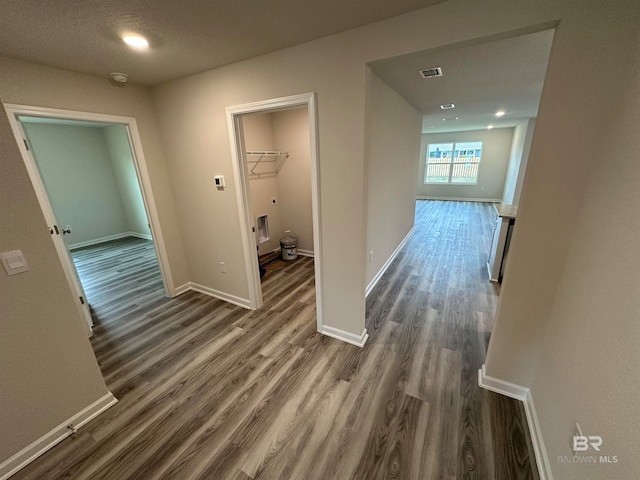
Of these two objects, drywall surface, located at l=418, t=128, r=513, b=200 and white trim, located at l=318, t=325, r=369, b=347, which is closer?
white trim, located at l=318, t=325, r=369, b=347

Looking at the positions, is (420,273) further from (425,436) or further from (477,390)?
(425,436)

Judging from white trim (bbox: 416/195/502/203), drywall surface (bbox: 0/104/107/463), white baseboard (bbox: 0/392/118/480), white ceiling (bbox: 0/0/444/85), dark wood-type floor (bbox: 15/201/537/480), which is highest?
white ceiling (bbox: 0/0/444/85)

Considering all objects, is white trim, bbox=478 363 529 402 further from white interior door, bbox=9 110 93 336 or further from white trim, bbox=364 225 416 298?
white interior door, bbox=9 110 93 336

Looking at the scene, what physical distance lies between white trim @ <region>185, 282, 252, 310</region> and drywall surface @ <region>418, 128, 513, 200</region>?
9040 mm

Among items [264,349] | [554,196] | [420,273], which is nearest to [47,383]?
[264,349]

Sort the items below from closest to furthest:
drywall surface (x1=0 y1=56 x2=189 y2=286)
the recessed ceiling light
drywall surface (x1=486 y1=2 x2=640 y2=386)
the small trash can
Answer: drywall surface (x1=486 y1=2 x2=640 y2=386) → the recessed ceiling light → drywall surface (x1=0 y1=56 x2=189 y2=286) → the small trash can

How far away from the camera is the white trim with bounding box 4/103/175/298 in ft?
6.66

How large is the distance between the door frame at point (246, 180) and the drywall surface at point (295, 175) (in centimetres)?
171

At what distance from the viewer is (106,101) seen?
245 centimetres

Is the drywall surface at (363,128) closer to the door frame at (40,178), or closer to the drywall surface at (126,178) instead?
the door frame at (40,178)

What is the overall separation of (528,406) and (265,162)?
4229 mm

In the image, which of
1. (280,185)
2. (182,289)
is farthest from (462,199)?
(182,289)

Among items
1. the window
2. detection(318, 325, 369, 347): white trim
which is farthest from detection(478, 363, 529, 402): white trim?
the window

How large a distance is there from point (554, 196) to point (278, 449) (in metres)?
2.18
